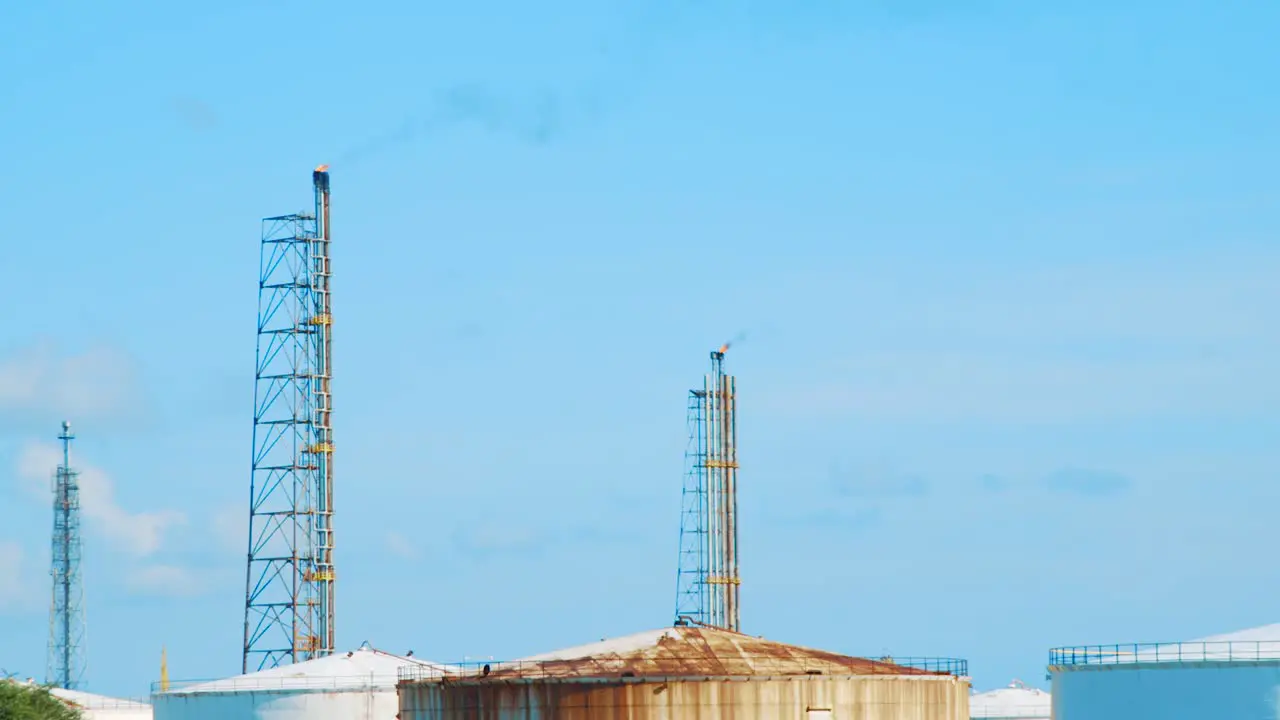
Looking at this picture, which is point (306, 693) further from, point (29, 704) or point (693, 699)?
point (693, 699)

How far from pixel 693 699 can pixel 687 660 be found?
1.83m

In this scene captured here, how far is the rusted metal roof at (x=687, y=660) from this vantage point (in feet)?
191

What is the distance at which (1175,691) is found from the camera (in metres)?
56.9

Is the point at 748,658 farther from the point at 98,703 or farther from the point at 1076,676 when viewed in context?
the point at 98,703

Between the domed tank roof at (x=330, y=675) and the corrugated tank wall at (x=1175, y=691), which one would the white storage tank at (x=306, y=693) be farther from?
the corrugated tank wall at (x=1175, y=691)

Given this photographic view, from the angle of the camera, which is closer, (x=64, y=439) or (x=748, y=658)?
(x=748, y=658)

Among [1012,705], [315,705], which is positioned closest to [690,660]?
[315,705]

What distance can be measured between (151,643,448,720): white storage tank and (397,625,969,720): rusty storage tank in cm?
1151

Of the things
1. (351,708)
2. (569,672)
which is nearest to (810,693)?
(569,672)

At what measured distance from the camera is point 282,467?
320ft

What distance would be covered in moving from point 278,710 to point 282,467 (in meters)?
25.2

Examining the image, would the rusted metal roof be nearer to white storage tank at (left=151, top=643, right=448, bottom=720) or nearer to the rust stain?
the rust stain

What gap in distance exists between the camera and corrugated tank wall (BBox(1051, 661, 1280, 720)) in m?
55.6

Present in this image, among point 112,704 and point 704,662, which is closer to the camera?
point 704,662
